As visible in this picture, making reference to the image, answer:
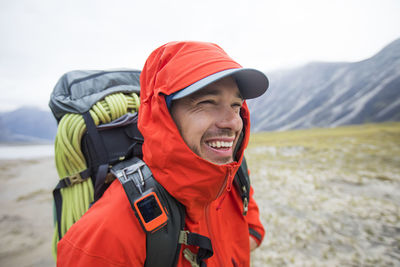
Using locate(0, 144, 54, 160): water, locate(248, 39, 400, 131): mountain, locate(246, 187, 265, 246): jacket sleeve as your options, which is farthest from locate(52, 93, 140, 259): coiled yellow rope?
locate(248, 39, 400, 131): mountain

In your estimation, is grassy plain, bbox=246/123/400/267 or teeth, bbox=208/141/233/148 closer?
teeth, bbox=208/141/233/148

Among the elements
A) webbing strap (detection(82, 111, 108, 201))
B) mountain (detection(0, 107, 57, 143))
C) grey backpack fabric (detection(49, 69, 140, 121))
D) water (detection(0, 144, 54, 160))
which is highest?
grey backpack fabric (detection(49, 69, 140, 121))

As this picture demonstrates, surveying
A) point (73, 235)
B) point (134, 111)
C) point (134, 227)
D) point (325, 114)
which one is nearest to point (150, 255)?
point (134, 227)

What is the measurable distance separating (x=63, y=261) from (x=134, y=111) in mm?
Result: 1459

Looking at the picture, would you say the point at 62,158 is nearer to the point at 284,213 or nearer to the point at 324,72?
the point at 284,213

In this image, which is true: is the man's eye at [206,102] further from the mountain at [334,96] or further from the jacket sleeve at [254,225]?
the mountain at [334,96]

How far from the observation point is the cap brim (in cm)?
129

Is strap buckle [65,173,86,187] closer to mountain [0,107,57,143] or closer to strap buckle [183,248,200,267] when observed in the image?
strap buckle [183,248,200,267]

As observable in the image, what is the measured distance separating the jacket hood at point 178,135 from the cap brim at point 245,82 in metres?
0.04

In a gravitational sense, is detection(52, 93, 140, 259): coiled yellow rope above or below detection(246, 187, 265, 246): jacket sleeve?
above

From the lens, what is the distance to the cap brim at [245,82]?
129 centimetres

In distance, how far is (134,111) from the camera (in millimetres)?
2131

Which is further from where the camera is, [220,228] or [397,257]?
[397,257]

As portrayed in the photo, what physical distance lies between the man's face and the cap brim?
0.12 metres
